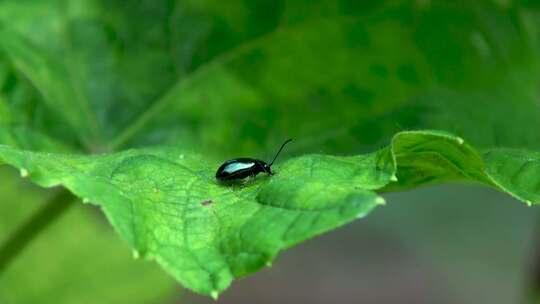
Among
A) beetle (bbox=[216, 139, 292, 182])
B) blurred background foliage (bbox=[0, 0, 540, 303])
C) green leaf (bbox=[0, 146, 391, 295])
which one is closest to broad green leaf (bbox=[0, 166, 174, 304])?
blurred background foliage (bbox=[0, 0, 540, 303])

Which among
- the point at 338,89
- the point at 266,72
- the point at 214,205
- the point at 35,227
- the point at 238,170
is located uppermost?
the point at 266,72

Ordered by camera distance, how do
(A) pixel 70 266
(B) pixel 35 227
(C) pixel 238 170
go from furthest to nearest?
(A) pixel 70 266
(B) pixel 35 227
(C) pixel 238 170

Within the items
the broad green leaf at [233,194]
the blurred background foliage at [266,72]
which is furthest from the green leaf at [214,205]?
the blurred background foliage at [266,72]

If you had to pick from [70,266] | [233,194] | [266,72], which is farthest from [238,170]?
→ [70,266]

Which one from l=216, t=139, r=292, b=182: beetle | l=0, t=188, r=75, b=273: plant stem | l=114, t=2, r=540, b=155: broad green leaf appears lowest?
l=216, t=139, r=292, b=182: beetle

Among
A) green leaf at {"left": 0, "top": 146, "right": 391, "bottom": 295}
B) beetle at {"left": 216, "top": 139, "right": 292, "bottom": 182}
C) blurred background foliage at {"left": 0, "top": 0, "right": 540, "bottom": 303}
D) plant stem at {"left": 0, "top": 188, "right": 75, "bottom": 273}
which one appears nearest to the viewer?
green leaf at {"left": 0, "top": 146, "right": 391, "bottom": 295}

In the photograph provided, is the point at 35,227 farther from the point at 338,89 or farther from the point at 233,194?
the point at 338,89

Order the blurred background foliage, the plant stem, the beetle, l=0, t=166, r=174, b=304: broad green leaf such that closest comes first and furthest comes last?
the beetle → the plant stem → the blurred background foliage → l=0, t=166, r=174, b=304: broad green leaf

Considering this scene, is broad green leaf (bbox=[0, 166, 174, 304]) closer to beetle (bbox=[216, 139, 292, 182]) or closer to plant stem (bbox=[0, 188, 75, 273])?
plant stem (bbox=[0, 188, 75, 273])
